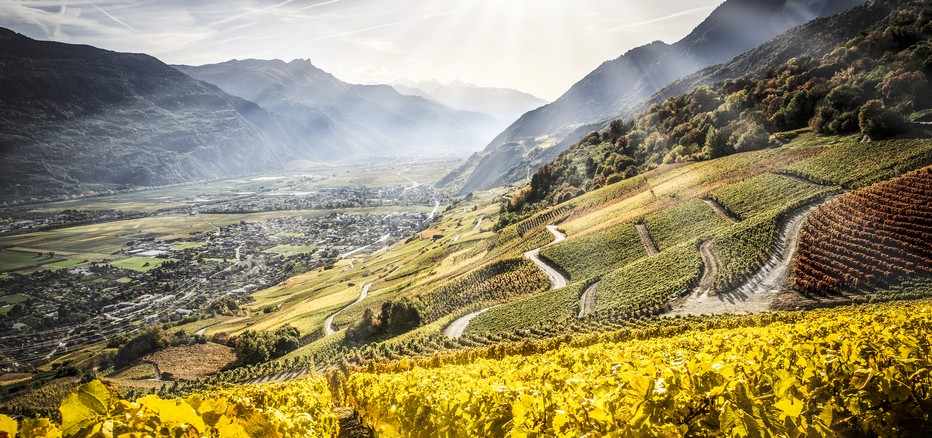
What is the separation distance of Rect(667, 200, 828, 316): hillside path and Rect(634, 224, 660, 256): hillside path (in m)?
11.7

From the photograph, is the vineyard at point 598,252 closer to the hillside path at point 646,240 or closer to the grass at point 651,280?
the hillside path at point 646,240

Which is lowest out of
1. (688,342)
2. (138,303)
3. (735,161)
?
(138,303)

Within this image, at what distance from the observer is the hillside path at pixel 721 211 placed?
4831 centimetres

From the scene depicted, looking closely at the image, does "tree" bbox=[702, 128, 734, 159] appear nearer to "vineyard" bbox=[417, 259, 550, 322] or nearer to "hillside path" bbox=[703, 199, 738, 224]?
"hillside path" bbox=[703, 199, 738, 224]

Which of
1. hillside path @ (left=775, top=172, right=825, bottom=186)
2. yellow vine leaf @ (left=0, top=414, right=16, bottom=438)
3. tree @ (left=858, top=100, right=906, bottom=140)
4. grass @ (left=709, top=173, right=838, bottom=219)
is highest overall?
tree @ (left=858, top=100, right=906, bottom=140)

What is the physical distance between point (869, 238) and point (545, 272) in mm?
31338

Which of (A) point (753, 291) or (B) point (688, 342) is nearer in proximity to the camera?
(B) point (688, 342)

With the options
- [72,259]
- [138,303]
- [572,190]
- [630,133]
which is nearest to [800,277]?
[572,190]

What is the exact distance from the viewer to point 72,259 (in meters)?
155

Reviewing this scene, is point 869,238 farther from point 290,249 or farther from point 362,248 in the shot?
point 290,249

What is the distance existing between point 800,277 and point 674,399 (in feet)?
127

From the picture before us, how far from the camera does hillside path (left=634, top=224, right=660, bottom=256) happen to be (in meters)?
50.2

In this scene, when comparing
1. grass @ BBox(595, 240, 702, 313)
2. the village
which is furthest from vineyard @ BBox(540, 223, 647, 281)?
the village

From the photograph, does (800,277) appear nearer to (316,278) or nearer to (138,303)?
(316,278)
